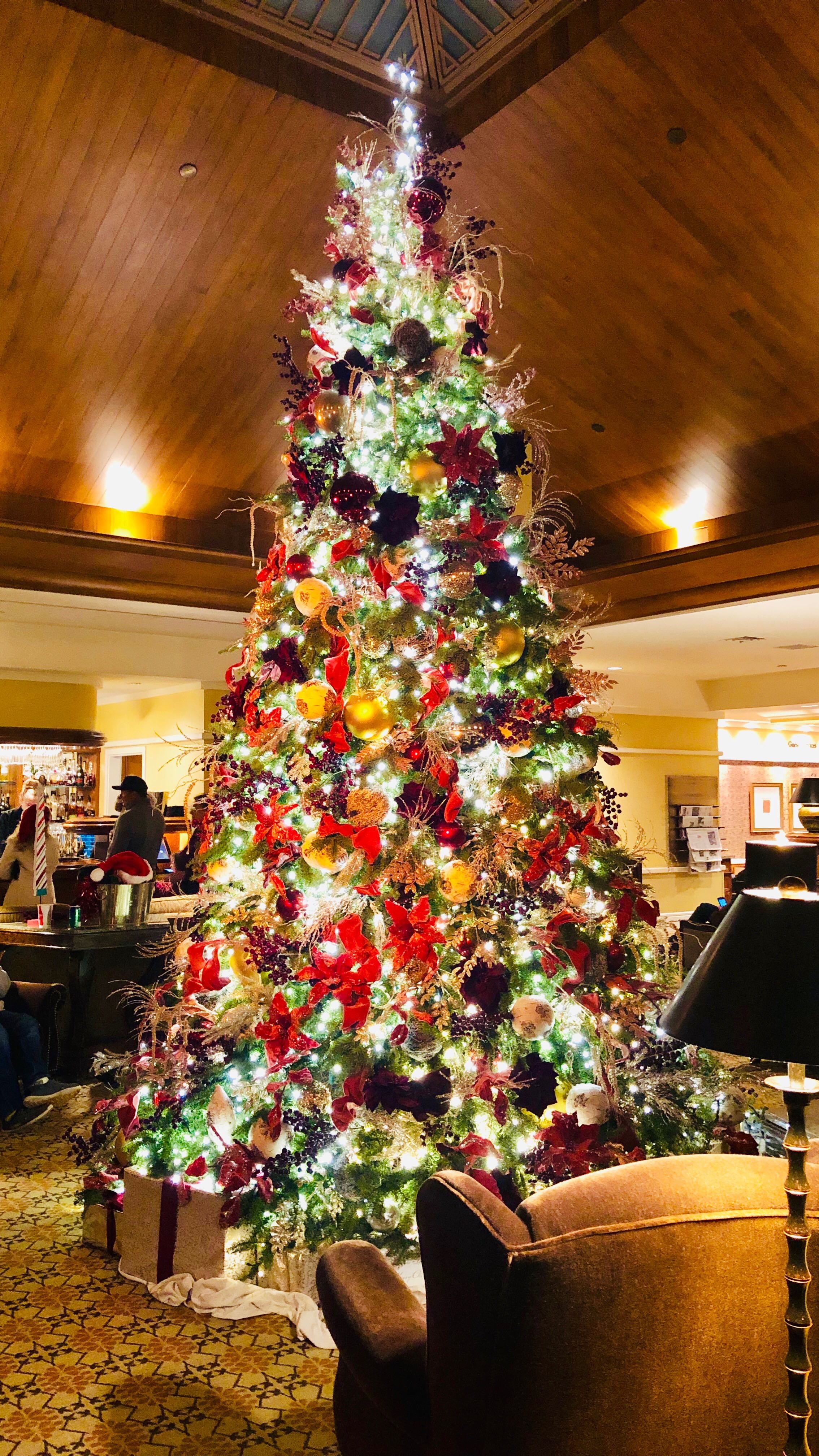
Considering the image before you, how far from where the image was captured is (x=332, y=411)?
2936 mm

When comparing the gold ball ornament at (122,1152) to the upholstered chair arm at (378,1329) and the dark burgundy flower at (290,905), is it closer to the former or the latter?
the dark burgundy flower at (290,905)

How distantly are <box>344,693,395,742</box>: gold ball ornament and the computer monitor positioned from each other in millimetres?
2954

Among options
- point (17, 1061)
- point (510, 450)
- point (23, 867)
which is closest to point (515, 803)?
point (510, 450)

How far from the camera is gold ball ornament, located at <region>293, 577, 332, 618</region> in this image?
2.79m

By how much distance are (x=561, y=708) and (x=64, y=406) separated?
448 centimetres

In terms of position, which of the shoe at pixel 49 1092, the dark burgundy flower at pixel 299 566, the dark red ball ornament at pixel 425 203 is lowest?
the shoe at pixel 49 1092

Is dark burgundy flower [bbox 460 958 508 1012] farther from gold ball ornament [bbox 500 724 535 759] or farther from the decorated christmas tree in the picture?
gold ball ornament [bbox 500 724 535 759]

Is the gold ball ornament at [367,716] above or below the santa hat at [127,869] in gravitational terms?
above

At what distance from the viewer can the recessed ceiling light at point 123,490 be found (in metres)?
6.58

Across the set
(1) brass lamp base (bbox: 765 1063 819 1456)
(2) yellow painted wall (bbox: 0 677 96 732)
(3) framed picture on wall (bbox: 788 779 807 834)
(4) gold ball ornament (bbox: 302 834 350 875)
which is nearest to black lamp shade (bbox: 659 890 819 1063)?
(1) brass lamp base (bbox: 765 1063 819 1456)

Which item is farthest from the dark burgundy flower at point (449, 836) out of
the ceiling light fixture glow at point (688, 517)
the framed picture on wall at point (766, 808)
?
the framed picture on wall at point (766, 808)

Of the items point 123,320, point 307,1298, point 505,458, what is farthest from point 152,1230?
point 123,320

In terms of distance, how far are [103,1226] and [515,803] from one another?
1.93 metres

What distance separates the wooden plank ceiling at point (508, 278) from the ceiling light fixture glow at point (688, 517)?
2.8 inches
